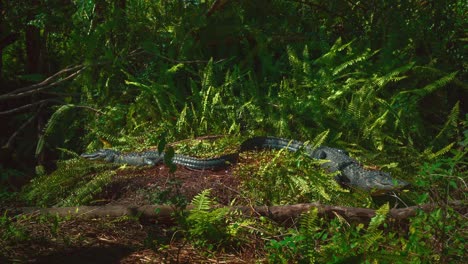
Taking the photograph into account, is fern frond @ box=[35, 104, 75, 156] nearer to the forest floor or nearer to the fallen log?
the fallen log

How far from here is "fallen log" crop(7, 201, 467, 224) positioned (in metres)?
4.35

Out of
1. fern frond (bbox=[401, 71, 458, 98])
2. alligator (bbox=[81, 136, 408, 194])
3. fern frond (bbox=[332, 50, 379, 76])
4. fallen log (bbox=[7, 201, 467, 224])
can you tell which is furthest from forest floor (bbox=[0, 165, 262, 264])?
fern frond (bbox=[401, 71, 458, 98])

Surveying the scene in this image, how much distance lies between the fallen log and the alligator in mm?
1550

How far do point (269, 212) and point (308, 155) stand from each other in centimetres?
201

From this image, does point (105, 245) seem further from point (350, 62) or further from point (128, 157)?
point (350, 62)

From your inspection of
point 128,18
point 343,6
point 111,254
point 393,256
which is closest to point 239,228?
Answer: point 111,254

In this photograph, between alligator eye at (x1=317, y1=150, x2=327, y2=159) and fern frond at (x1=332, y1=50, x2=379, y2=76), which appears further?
fern frond at (x1=332, y1=50, x2=379, y2=76)

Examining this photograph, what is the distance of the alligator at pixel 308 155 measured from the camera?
626cm

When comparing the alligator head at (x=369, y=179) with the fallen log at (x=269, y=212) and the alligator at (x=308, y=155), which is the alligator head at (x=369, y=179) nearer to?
the alligator at (x=308, y=155)

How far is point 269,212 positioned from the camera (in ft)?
14.5

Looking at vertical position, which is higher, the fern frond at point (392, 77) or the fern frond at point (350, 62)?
the fern frond at point (350, 62)

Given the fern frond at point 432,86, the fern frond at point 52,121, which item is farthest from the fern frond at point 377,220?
the fern frond at point 52,121

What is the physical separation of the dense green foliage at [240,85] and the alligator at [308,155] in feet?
0.60

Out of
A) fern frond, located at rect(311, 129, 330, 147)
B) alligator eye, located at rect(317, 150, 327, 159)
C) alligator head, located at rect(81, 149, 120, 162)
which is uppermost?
fern frond, located at rect(311, 129, 330, 147)
